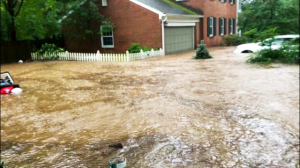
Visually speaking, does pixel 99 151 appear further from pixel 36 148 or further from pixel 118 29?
pixel 118 29

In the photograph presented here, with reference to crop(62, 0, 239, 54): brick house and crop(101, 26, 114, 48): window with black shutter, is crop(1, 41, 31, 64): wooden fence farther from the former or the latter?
crop(101, 26, 114, 48): window with black shutter

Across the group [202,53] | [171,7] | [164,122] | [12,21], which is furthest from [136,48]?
[164,122]

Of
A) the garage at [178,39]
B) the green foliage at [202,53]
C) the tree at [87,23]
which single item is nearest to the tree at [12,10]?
the tree at [87,23]

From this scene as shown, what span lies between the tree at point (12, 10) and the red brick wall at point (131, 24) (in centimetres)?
550

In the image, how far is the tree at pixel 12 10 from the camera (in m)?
18.1

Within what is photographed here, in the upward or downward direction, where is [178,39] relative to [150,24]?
downward

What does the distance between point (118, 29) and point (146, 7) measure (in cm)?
280

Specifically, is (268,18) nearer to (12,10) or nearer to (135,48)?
(135,48)

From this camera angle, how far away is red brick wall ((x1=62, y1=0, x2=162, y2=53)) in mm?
18616

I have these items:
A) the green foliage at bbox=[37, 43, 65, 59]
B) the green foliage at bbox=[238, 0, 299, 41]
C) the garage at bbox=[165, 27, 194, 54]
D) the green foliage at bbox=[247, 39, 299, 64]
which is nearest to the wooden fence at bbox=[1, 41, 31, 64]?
the green foliage at bbox=[37, 43, 65, 59]

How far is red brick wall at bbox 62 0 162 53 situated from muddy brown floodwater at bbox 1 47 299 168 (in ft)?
31.4

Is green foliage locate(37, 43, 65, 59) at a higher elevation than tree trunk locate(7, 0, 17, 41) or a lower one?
lower

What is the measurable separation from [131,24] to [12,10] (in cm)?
782

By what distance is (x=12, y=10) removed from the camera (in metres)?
18.1
